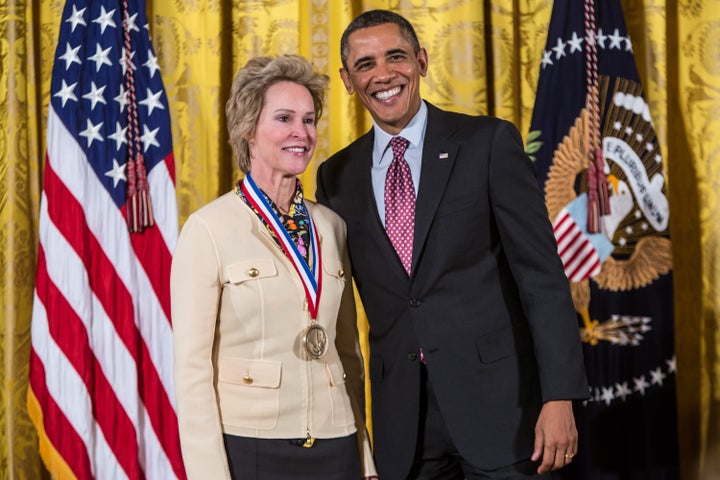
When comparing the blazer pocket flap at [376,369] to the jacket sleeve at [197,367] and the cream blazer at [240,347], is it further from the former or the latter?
the jacket sleeve at [197,367]

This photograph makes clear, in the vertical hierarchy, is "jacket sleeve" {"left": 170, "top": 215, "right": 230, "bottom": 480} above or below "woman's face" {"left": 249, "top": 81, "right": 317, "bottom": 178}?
below

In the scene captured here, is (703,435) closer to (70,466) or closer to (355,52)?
(355,52)

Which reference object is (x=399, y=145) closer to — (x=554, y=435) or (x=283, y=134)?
(x=283, y=134)

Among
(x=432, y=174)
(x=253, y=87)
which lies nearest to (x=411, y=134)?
(x=432, y=174)

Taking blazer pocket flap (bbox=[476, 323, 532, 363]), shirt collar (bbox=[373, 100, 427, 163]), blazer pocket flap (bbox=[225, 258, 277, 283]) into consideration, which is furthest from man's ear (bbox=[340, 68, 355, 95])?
blazer pocket flap (bbox=[476, 323, 532, 363])

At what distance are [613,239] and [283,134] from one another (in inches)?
67.2

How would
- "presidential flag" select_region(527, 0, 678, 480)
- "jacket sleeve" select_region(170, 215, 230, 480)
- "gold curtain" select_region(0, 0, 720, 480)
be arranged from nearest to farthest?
"jacket sleeve" select_region(170, 215, 230, 480) → "presidential flag" select_region(527, 0, 678, 480) → "gold curtain" select_region(0, 0, 720, 480)

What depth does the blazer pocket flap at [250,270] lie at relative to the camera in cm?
193

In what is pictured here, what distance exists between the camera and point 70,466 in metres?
3.24

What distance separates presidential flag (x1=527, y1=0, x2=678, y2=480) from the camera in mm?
3223

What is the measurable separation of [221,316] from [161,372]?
1595 mm

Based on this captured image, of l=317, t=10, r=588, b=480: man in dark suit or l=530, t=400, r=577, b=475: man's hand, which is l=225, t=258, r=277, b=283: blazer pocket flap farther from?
l=530, t=400, r=577, b=475: man's hand

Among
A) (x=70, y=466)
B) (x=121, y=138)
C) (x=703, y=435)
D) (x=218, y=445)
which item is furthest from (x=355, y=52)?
(x=703, y=435)

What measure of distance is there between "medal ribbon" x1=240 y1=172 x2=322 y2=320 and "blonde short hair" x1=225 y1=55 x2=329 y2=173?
0.12 metres
